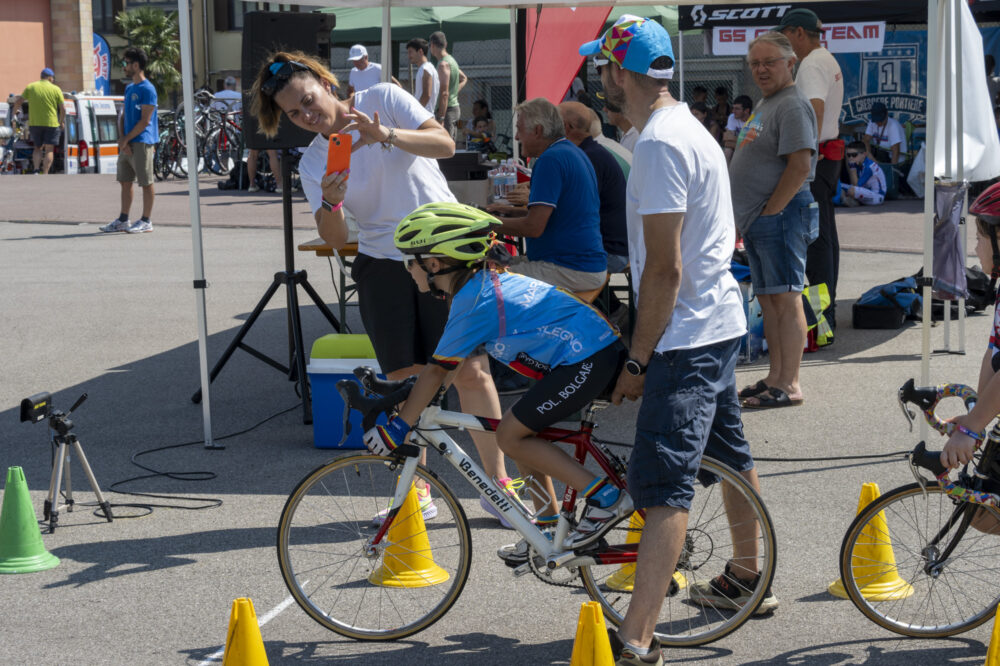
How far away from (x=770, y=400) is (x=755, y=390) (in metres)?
0.14

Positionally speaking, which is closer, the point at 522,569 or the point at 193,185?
the point at 522,569

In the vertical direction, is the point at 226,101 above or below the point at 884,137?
above

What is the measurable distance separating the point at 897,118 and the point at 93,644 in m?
16.9

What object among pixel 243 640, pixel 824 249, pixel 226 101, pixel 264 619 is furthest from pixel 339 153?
pixel 226 101

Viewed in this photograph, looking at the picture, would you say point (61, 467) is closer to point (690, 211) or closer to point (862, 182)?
point (690, 211)

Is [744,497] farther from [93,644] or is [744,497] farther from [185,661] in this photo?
[93,644]

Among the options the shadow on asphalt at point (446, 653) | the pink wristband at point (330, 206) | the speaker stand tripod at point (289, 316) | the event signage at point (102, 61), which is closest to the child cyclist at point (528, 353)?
the shadow on asphalt at point (446, 653)

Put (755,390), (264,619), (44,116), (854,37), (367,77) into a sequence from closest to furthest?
(264,619), (755,390), (367,77), (854,37), (44,116)

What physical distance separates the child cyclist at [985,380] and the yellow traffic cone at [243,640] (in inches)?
83.9

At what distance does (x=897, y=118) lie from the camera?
61.6 ft

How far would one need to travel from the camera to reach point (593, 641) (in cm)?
340

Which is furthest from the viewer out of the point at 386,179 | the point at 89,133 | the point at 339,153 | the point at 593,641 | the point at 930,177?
the point at 89,133

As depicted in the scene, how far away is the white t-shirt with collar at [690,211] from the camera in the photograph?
3.56 meters

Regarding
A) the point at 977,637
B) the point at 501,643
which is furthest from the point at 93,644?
the point at 977,637
